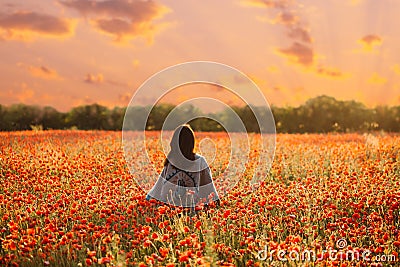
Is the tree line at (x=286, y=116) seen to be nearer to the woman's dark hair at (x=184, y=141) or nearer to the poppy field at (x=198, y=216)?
the poppy field at (x=198, y=216)

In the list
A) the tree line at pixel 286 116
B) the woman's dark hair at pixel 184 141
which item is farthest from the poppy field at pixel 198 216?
the tree line at pixel 286 116

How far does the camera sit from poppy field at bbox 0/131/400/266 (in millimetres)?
4666

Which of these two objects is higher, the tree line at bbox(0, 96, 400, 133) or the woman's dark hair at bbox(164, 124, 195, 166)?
the tree line at bbox(0, 96, 400, 133)

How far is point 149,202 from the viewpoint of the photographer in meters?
6.38

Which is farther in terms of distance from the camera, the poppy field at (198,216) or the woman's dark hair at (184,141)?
the woman's dark hair at (184,141)

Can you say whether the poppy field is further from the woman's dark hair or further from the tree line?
the tree line

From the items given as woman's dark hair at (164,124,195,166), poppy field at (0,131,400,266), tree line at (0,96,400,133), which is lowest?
poppy field at (0,131,400,266)

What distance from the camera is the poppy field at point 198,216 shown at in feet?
15.3

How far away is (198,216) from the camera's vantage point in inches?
253

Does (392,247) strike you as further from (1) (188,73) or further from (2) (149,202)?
(1) (188,73)

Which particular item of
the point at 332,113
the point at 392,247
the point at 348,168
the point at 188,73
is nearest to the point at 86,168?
the point at 188,73

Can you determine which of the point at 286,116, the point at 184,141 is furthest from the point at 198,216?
the point at 286,116

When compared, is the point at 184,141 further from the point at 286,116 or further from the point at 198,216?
the point at 286,116

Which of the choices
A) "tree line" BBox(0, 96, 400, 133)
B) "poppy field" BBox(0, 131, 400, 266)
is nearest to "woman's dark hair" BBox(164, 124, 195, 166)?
"poppy field" BBox(0, 131, 400, 266)
